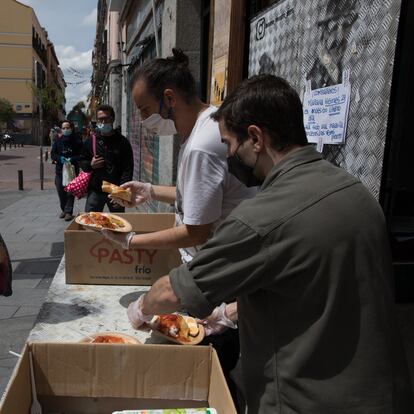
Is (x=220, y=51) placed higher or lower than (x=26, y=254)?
higher

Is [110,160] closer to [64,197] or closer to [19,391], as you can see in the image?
[64,197]

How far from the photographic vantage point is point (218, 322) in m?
2.07

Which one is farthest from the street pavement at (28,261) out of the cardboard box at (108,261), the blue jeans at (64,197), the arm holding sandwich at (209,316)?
the cardboard box at (108,261)

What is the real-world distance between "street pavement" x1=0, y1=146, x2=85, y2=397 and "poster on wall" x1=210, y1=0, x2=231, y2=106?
275 centimetres

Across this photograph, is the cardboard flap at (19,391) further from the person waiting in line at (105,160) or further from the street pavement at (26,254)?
the person waiting in line at (105,160)

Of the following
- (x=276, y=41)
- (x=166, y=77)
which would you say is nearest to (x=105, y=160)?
(x=276, y=41)

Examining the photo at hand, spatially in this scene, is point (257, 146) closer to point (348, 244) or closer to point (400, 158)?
point (348, 244)

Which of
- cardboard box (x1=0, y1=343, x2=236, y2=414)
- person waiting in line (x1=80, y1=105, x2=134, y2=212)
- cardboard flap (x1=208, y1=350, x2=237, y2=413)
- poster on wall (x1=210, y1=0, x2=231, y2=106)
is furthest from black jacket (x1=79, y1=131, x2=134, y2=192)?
cardboard flap (x1=208, y1=350, x2=237, y2=413)

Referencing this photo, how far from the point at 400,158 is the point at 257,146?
66.9 inches

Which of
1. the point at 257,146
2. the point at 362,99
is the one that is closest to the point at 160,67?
the point at 362,99

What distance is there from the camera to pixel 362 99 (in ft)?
6.95

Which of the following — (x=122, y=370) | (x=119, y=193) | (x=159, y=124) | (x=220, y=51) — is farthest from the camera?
(x=220, y=51)

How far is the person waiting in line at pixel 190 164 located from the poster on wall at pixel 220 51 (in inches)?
78.1

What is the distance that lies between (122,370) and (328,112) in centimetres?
159
